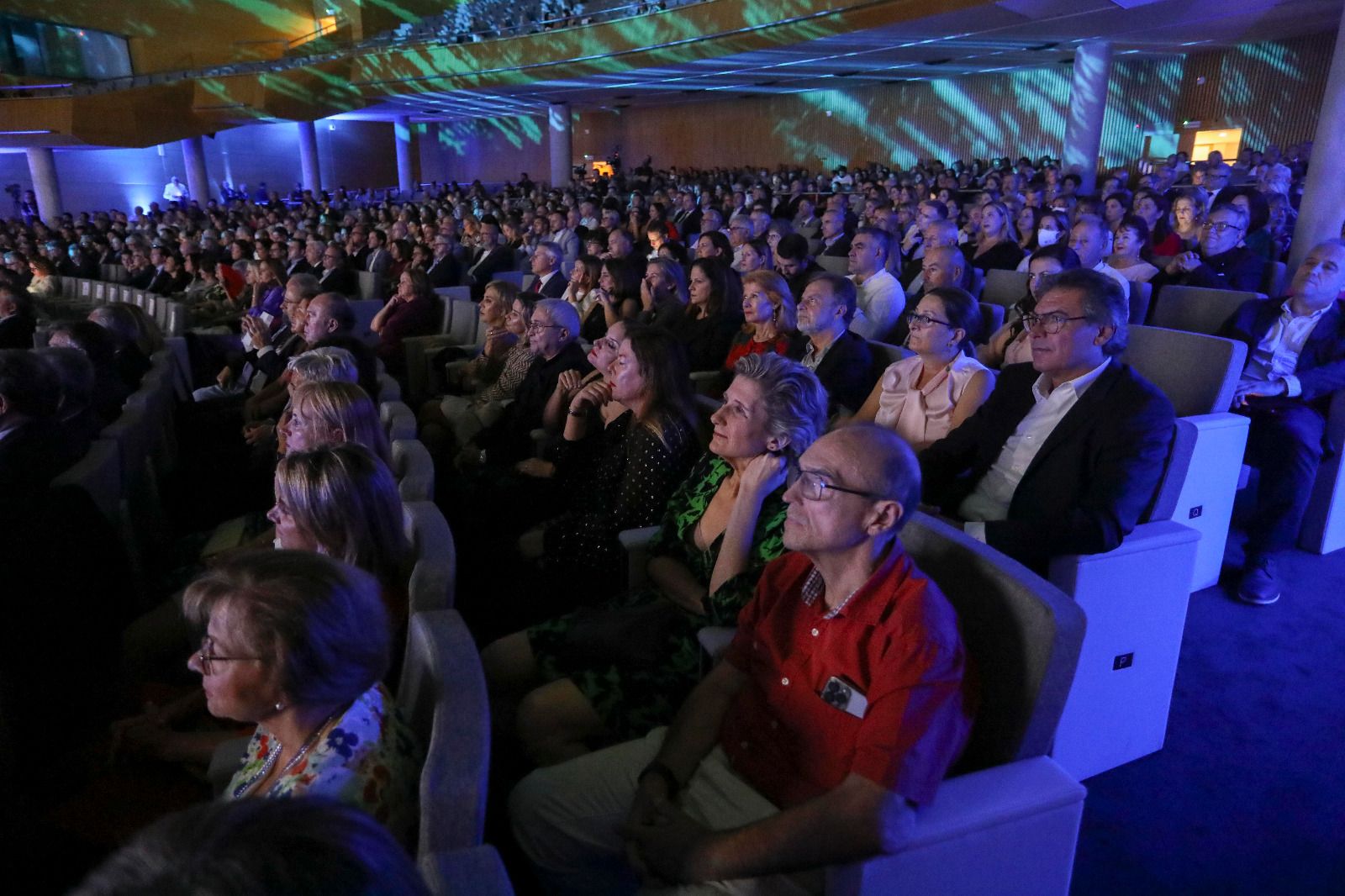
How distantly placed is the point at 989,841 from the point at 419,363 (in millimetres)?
4691

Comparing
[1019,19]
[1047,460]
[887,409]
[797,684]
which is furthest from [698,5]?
[797,684]

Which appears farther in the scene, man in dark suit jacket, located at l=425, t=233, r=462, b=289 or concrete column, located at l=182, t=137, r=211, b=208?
concrete column, located at l=182, t=137, r=211, b=208

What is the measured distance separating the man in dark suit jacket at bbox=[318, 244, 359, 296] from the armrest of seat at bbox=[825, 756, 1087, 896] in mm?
6657

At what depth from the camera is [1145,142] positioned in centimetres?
1686

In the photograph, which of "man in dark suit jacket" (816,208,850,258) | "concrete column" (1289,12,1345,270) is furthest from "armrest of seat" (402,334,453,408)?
"concrete column" (1289,12,1345,270)

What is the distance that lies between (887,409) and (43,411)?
8.50 ft

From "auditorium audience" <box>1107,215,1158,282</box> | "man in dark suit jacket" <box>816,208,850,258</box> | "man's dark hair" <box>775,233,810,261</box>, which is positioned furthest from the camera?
"man in dark suit jacket" <box>816,208,850,258</box>

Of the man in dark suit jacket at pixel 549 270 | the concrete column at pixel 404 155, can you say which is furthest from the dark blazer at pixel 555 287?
the concrete column at pixel 404 155

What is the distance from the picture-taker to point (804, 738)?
141 cm

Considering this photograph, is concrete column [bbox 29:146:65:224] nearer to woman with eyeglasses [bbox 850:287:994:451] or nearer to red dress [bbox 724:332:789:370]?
red dress [bbox 724:332:789:370]

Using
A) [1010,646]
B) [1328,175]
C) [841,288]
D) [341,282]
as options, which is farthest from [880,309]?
[341,282]

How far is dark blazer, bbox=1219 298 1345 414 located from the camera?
3.05 m

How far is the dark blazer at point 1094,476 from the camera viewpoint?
187cm

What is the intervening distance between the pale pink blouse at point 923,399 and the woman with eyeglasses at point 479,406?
63.9 inches
